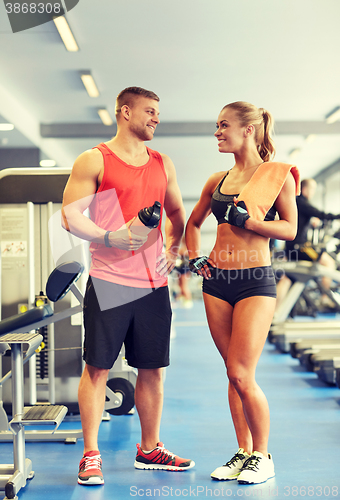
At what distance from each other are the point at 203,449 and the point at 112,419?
81cm

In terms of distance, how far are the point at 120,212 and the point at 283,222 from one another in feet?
2.28

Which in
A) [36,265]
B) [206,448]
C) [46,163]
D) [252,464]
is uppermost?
[46,163]

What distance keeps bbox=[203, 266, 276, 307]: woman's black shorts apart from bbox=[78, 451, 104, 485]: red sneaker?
85cm

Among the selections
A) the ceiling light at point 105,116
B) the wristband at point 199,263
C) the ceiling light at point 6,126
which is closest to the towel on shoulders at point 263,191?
the wristband at point 199,263

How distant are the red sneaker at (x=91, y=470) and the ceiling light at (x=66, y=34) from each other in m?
3.95

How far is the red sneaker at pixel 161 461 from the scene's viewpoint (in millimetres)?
2094

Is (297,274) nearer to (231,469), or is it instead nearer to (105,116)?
(231,469)

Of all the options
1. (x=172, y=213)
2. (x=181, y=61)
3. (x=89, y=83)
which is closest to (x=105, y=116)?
(x=89, y=83)

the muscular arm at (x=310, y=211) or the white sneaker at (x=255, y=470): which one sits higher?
the muscular arm at (x=310, y=211)

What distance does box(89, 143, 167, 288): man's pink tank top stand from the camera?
198cm

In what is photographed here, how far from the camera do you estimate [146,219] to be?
73.2 inches

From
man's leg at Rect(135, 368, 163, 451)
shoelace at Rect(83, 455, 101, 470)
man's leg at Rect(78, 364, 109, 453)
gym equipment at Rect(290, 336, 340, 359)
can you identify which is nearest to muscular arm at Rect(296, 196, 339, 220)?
gym equipment at Rect(290, 336, 340, 359)

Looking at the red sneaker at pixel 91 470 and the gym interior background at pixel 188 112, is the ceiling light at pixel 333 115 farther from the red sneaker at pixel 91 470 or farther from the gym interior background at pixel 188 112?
the red sneaker at pixel 91 470

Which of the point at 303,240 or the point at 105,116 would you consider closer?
the point at 303,240
